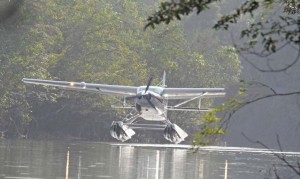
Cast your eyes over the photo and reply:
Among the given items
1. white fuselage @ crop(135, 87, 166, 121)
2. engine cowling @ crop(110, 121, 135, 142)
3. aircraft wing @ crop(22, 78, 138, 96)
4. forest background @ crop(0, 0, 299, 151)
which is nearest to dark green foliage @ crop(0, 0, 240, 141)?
forest background @ crop(0, 0, 299, 151)

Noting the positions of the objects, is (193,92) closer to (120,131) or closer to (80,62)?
(120,131)

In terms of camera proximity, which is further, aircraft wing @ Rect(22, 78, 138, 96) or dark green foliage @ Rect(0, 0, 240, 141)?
dark green foliage @ Rect(0, 0, 240, 141)

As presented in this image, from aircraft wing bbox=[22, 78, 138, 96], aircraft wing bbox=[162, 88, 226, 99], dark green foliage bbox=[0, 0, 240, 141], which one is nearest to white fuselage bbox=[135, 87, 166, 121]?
aircraft wing bbox=[162, 88, 226, 99]

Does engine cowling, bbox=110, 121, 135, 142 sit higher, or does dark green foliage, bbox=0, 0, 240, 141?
dark green foliage, bbox=0, 0, 240, 141

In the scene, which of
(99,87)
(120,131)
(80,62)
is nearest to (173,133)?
(120,131)

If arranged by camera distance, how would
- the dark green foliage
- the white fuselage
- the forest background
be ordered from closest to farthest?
the white fuselage → the forest background → the dark green foliage

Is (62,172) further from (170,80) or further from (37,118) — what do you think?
(170,80)

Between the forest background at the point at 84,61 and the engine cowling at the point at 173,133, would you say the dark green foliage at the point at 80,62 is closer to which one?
the forest background at the point at 84,61

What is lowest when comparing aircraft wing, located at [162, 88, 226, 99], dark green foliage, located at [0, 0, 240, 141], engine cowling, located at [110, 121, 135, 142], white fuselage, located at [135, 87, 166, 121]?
engine cowling, located at [110, 121, 135, 142]

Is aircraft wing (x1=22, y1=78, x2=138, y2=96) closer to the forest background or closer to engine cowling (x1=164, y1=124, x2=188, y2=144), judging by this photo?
the forest background

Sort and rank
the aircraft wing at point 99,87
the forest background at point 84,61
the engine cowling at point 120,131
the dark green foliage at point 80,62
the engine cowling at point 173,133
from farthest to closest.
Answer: the dark green foliage at point 80,62 < the forest background at point 84,61 < the aircraft wing at point 99,87 < the engine cowling at point 173,133 < the engine cowling at point 120,131

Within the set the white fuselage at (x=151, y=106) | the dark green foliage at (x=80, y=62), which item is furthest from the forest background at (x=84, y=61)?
the white fuselage at (x=151, y=106)

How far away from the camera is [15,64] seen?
183 ft

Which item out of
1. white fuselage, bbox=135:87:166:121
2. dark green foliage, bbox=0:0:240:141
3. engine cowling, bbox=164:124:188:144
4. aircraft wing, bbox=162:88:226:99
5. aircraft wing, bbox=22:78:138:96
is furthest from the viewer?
dark green foliage, bbox=0:0:240:141
